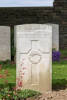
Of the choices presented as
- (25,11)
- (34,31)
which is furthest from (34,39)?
(25,11)

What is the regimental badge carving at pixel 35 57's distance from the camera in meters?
6.85

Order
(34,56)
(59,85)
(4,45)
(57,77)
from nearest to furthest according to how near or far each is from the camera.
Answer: (34,56) → (59,85) → (57,77) → (4,45)

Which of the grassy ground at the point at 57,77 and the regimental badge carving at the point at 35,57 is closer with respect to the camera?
the regimental badge carving at the point at 35,57

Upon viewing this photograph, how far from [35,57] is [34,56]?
3 centimetres

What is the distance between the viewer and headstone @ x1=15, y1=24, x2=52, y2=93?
6797 mm

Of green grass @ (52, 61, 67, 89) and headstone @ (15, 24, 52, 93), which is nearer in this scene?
headstone @ (15, 24, 52, 93)

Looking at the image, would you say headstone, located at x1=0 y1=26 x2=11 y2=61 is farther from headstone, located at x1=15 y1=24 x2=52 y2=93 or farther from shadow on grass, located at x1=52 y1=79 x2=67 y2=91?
headstone, located at x1=15 y1=24 x2=52 y2=93

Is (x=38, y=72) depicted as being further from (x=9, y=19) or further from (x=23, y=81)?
(x=9, y=19)

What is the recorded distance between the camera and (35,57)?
6875 millimetres

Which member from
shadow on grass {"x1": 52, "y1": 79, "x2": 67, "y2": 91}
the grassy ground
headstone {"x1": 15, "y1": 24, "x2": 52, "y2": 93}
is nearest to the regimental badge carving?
headstone {"x1": 15, "y1": 24, "x2": 52, "y2": 93}

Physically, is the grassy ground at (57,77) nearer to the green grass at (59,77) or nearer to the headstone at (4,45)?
the green grass at (59,77)

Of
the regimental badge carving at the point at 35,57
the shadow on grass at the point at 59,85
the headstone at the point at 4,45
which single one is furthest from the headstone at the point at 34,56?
the headstone at the point at 4,45

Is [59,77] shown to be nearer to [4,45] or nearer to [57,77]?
[57,77]

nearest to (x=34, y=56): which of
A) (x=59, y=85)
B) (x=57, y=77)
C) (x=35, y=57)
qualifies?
(x=35, y=57)
